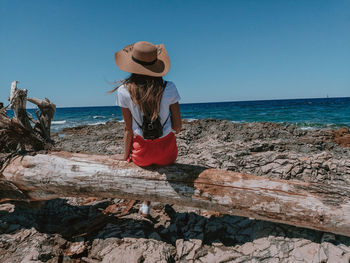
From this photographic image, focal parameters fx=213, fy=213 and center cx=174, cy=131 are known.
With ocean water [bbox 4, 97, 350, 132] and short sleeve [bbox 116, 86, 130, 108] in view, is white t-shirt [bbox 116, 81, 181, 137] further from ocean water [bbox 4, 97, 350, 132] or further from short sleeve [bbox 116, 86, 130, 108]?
ocean water [bbox 4, 97, 350, 132]

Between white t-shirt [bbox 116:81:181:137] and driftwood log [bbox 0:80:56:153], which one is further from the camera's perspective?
driftwood log [bbox 0:80:56:153]

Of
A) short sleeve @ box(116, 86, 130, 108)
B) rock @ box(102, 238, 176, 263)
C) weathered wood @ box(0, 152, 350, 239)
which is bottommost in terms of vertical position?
rock @ box(102, 238, 176, 263)

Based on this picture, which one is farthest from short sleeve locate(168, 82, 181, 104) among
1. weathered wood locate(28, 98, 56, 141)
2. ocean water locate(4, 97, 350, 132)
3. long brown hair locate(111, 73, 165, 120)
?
ocean water locate(4, 97, 350, 132)

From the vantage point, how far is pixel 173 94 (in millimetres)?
2617

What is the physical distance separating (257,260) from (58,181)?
2.85 meters

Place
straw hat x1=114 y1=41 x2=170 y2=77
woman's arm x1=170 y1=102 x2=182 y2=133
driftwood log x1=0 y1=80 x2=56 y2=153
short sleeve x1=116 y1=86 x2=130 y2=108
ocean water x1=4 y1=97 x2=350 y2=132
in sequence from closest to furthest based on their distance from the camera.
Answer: straw hat x1=114 y1=41 x2=170 y2=77
short sleeve x1=116 y1=86 x2=130 y2=108
woman's arm x1=170 y1=102 x2=182 y2=133
driftwood log x1=0 y1=80 x2=56 y2=153
ocean water x1=4 y1=97 x2=350 y2=132

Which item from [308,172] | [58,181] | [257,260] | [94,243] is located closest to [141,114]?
[58,181]

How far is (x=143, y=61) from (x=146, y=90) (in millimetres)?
346

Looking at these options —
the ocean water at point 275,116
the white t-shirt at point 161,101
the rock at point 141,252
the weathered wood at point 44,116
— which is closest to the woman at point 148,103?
the white t-shirt at point 161,101

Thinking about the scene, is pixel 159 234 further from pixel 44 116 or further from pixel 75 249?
pixel 44 116

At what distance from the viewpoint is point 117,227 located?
3262 mm

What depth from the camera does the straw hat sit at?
245cm

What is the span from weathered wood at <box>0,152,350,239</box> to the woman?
293 mm

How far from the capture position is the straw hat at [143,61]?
8.05ft
